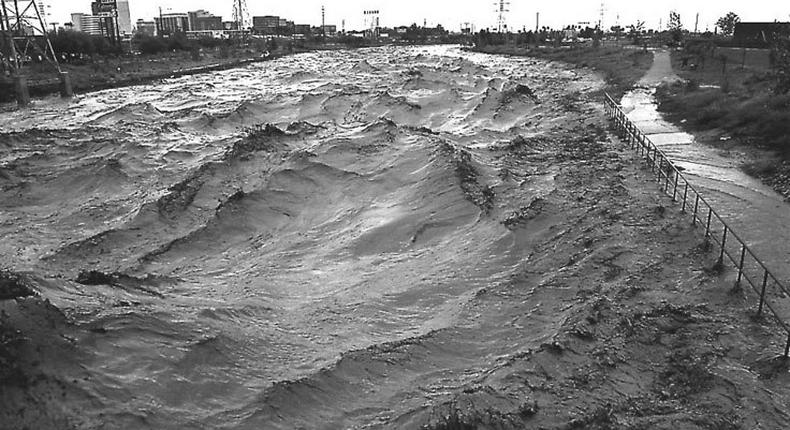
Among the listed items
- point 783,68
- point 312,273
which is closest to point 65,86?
point 312,273

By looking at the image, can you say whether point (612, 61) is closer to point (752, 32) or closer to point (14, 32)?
point (752, 32)

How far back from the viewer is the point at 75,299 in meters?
9.27

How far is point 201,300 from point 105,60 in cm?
5415

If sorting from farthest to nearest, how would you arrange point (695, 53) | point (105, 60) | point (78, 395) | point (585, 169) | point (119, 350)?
point (105, 60)
point (695, 53)
point (585, 169)
point (119, 350)
point (78, 395)

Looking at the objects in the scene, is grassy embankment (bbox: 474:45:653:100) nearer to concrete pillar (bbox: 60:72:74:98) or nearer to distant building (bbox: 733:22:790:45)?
distant building (bbox: 733:22:790:45)

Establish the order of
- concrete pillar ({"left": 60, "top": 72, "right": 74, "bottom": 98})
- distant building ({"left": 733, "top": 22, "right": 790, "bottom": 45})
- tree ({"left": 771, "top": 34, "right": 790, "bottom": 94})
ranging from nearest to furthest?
1. tree ({"left": 771, "top": 34, "right": 790, "bottom": 94})
2. concrete pillar ({"left": 60, "top": 72, "right": 74, "bottom": 98})
3. distant building ({"left": 733, "top": 22, "right": 790, "bottom": 45})

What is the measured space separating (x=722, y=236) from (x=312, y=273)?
9.26 metres

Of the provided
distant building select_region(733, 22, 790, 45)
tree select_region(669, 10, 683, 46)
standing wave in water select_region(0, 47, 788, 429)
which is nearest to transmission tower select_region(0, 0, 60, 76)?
standing wave in water select_region(0, 47, 788, 429)

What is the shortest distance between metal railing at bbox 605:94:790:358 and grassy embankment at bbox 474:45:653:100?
709 inches

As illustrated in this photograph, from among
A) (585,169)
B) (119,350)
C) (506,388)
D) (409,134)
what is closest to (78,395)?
(119,350)

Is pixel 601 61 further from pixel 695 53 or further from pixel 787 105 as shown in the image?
pixel 787 105

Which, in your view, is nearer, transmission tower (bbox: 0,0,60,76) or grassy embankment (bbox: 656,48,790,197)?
grassy embankment (bbox: 656,48,790,197)

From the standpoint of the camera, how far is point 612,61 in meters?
59.2

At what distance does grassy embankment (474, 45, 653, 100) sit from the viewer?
145 feet
